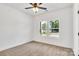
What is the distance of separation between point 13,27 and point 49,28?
2.02 meters

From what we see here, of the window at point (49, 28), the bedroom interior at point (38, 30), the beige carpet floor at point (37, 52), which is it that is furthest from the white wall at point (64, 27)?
the beige carpet floor at point (37, 52)

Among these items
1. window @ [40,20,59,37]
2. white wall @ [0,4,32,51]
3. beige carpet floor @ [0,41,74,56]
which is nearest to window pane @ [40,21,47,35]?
window @ [40,20,59,37]

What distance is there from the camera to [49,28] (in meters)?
5.42

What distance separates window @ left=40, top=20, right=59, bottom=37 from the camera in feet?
16.7

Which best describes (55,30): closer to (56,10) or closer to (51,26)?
(51,26)

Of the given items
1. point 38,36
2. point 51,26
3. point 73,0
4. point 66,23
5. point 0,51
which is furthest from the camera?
point 38,36

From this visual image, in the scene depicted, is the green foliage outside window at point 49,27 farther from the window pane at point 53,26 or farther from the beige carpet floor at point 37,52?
the beige carpet floor at point 37,52

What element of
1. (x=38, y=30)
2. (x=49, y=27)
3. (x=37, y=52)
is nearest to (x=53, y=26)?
(x=49, y=27)

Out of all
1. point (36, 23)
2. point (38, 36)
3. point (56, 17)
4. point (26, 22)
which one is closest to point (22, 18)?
point (26, 22)

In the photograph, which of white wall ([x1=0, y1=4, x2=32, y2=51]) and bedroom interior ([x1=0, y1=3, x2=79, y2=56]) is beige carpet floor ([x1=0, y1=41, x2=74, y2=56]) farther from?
white wall ([x1=0, y1=4, x2=32, y2=51])

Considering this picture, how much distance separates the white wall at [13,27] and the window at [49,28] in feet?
3.16

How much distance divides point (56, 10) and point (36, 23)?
1877 mm

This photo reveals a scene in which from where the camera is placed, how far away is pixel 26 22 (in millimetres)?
5898

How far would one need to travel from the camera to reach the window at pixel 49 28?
508 centimetres
